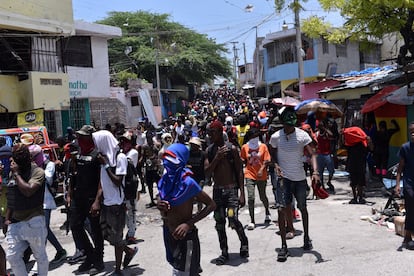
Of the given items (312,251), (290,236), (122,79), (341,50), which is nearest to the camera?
(312,251)

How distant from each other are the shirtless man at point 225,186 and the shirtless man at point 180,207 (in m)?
2.00

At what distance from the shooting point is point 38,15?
52.7 ft

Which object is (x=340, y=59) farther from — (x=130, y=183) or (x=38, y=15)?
(x=130, y=183)

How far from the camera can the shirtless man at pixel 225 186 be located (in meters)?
5.66

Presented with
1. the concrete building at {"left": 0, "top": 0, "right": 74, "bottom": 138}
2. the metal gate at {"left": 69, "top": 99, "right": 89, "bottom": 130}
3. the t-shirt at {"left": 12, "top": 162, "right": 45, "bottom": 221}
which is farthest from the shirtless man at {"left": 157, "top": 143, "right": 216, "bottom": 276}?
the metal gate at {"left": 69, "top": 99, "right": 89, "bottom": 130}

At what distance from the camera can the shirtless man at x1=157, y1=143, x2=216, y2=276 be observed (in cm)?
361

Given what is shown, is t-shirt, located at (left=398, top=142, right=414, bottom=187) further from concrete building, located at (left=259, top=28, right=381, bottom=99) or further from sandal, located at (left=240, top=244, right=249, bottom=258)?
concrete building, located at (left=259, top=28, right=381, bottom=99)

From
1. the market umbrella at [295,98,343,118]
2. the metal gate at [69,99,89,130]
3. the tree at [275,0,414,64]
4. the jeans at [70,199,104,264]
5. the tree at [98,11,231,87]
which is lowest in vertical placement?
the jeans at [70,199,104,264]

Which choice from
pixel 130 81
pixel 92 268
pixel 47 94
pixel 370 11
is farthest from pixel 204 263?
pixel 130 81

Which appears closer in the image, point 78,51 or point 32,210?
point 32,210

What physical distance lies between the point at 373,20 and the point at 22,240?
931 cm

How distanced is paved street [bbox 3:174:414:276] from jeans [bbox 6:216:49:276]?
1.19 meters

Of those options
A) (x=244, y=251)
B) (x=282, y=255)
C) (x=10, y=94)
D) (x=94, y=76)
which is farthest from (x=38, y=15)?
(x=282, y=255)

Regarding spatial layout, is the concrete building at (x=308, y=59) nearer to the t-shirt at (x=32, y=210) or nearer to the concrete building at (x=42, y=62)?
the concrete building at (x=42, y=62)
